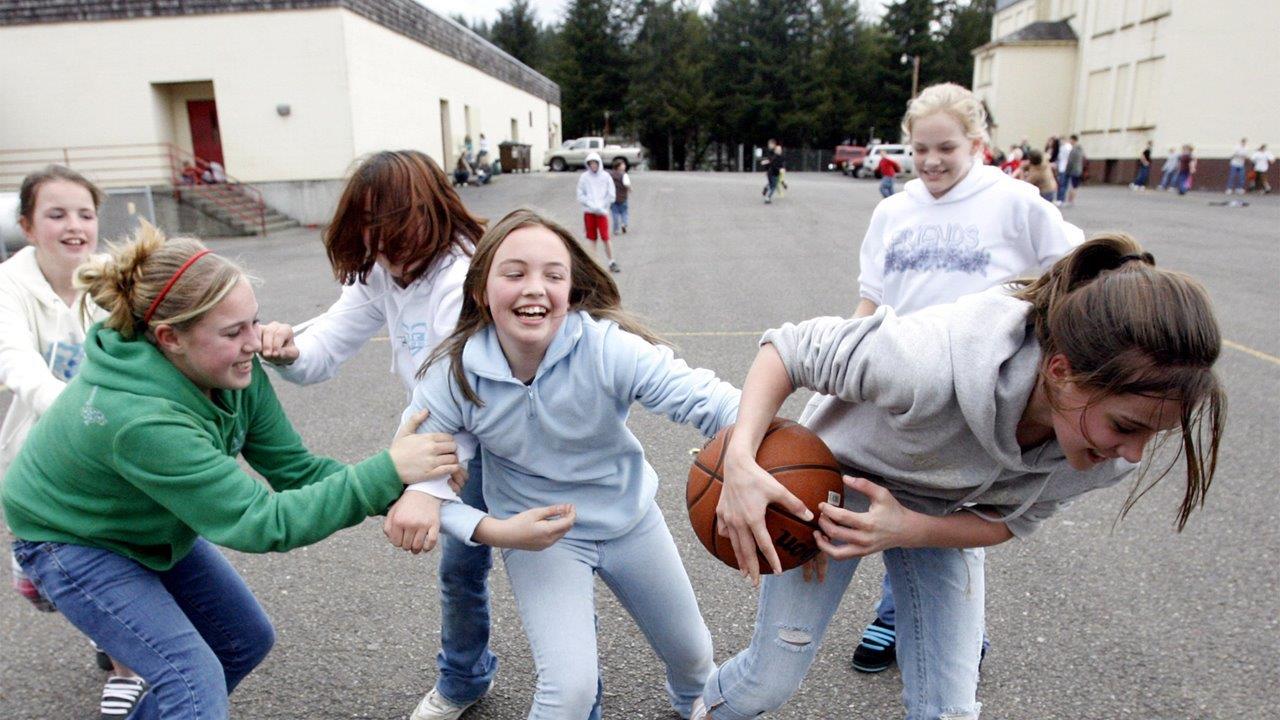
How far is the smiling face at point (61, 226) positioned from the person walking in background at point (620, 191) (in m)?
13.9

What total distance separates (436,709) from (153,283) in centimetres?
164

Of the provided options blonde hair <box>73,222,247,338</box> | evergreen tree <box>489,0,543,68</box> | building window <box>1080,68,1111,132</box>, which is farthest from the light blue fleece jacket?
evergreen tree <box>489,0,543,68</box>

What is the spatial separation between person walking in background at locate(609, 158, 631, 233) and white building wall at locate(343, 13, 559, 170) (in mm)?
4820

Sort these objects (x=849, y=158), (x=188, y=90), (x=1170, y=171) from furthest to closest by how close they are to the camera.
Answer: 1. (x=849, y=158)
2. (x=1170, y=171)
3. (x=188, y=90)

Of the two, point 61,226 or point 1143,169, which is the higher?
point 61,226

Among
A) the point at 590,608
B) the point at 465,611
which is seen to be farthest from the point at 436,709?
the point at 590,608

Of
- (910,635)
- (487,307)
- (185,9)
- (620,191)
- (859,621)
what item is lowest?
(859,621)

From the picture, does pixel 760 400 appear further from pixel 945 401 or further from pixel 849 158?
pixel 849 158

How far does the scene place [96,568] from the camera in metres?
2.26

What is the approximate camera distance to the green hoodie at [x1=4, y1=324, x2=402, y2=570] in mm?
2109

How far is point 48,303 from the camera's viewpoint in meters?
3.22

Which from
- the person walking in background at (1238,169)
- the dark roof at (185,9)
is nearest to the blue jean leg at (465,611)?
the dark roof at (185,9)

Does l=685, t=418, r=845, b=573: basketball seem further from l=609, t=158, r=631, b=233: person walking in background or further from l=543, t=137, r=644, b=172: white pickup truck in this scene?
l=543, t=137, r=644, b=172: white pickup truck

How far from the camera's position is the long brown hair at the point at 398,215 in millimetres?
→ 2693
